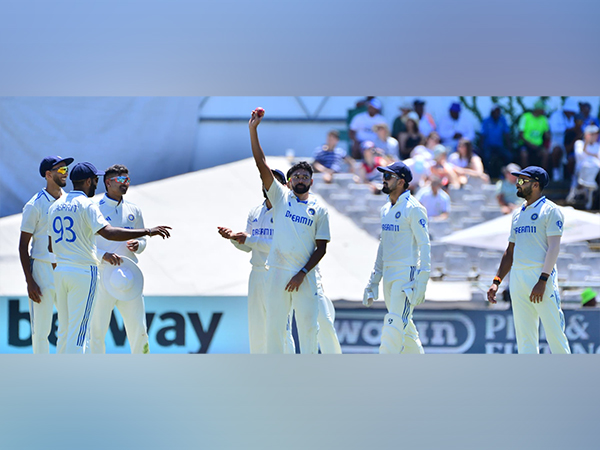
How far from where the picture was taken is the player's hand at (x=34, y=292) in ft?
22.3

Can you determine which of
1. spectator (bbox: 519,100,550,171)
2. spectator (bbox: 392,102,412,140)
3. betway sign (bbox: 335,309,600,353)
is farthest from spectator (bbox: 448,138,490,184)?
betway sign (bbox: 335,309,600,353)

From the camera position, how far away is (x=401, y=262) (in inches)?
265

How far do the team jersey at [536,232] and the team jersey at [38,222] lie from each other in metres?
3.53

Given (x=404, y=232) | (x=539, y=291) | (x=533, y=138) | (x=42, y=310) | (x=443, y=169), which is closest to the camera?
(x=539, y=291)

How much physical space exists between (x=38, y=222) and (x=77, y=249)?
0.82 metres

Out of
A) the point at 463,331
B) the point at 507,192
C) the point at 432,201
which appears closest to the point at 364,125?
the point at 432,201

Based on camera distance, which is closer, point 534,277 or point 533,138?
point 534,277

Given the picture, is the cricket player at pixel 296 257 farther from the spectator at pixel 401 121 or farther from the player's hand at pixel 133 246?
the spectator at pixel 401 121

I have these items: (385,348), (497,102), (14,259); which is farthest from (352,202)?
(385,348)

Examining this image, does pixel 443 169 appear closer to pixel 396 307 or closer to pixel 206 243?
pixel 206 243

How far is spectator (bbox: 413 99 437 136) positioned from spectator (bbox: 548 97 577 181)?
65.8 inches

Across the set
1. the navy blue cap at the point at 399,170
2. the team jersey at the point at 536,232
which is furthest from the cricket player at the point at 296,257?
the team jersey at the point at 536,232

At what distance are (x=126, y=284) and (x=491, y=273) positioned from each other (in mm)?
5347

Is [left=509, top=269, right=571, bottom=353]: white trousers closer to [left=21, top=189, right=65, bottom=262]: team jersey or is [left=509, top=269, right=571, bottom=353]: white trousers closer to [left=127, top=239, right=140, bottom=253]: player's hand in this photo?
[left=127, top=239, right=140, bottom=253]: player's hand
